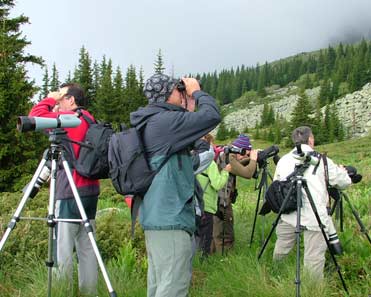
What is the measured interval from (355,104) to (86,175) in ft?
391

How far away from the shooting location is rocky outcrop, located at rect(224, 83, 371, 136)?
333 ft

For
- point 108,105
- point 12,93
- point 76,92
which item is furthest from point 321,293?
point 108,105

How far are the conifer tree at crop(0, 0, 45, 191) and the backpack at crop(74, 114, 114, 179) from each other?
14370mm

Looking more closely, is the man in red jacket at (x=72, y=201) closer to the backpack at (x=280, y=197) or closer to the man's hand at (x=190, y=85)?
the man's hand at (x=190, y=85)

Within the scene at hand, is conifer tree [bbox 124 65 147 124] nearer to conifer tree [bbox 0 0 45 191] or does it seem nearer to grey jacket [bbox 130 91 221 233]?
conifer tree [bbox 0 0 45 191]

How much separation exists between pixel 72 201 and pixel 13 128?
604 inches

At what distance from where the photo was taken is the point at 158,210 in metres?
3.27

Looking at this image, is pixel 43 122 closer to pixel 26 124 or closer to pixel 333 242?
pixel 26 124

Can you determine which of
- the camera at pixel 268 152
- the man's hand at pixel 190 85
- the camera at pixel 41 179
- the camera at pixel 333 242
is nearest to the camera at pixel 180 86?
the man's hand at pixel 190 85

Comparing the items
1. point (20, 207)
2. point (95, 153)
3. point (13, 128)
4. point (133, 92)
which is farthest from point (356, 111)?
point (20, 207)

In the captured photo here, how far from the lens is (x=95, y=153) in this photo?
406cm

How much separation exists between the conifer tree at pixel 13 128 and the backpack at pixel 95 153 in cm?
1437

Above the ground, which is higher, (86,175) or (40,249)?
(86,175)

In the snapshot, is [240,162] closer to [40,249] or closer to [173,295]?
[40,249]
